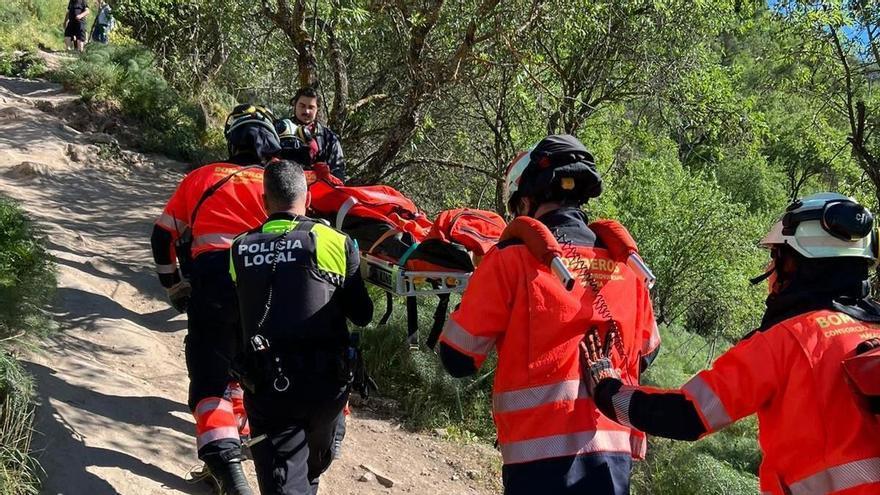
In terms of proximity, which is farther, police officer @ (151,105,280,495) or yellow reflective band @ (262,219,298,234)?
police officer @ (151,105,280,495)

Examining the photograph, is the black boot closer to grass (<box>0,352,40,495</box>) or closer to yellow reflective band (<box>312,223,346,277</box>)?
grass (<box>0,352,40,495</box>)

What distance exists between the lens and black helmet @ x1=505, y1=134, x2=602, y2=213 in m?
2.50

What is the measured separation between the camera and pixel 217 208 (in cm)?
395

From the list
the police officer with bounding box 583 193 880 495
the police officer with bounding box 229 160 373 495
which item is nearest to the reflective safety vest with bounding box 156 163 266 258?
the police officer with bounding box 229 160 373 495

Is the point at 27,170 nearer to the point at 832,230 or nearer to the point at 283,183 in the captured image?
the point at 283,183

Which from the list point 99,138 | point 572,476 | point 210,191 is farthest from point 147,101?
point 572,476

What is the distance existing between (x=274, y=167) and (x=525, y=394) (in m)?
1.56

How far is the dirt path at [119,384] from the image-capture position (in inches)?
153

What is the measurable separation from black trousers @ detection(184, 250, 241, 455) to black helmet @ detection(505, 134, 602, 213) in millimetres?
1930

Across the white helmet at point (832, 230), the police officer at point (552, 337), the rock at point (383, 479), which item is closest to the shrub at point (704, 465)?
the rock at point (383, 479)

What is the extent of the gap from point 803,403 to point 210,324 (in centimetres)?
292

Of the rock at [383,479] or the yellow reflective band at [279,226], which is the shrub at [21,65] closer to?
the rock at [383,479]

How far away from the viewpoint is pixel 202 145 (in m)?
11.3

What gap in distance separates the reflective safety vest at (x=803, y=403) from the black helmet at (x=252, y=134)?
9.21ft
